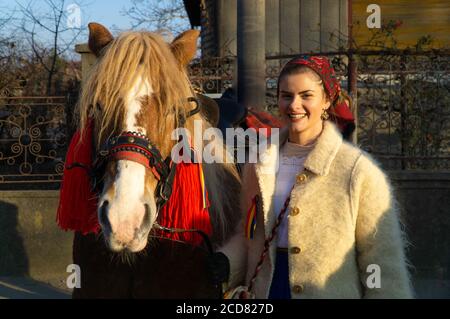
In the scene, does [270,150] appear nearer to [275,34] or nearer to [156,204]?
[156,204]

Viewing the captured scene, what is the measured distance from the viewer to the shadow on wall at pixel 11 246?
23.0 feet

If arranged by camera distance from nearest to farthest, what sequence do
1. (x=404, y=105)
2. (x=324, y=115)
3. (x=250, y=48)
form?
(x=324, y=115), (x=250, y=48), (x=404, y=105)

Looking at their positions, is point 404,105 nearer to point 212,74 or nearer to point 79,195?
point 212,74

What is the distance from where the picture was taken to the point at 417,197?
6.72 meters

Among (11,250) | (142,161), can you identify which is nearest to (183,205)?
(142,161)

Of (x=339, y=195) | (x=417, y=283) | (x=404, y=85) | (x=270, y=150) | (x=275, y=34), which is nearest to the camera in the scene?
(x=339, y=195)

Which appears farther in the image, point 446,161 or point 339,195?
point 446,161

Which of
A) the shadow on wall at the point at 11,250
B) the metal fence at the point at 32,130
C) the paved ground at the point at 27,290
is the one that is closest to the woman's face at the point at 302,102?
the paved ground at the point at 27,290

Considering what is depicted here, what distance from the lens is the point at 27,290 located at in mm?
6543

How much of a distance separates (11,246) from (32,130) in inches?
54.1

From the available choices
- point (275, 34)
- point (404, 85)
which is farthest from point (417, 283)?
point (275, 34)

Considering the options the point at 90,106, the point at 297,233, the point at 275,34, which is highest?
the point at 275,34

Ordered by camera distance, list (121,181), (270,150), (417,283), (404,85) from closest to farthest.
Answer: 1. (121,181)
2. (270,150)
3. (417,283)
4. (404,85)

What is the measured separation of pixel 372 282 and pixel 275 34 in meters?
10.2
